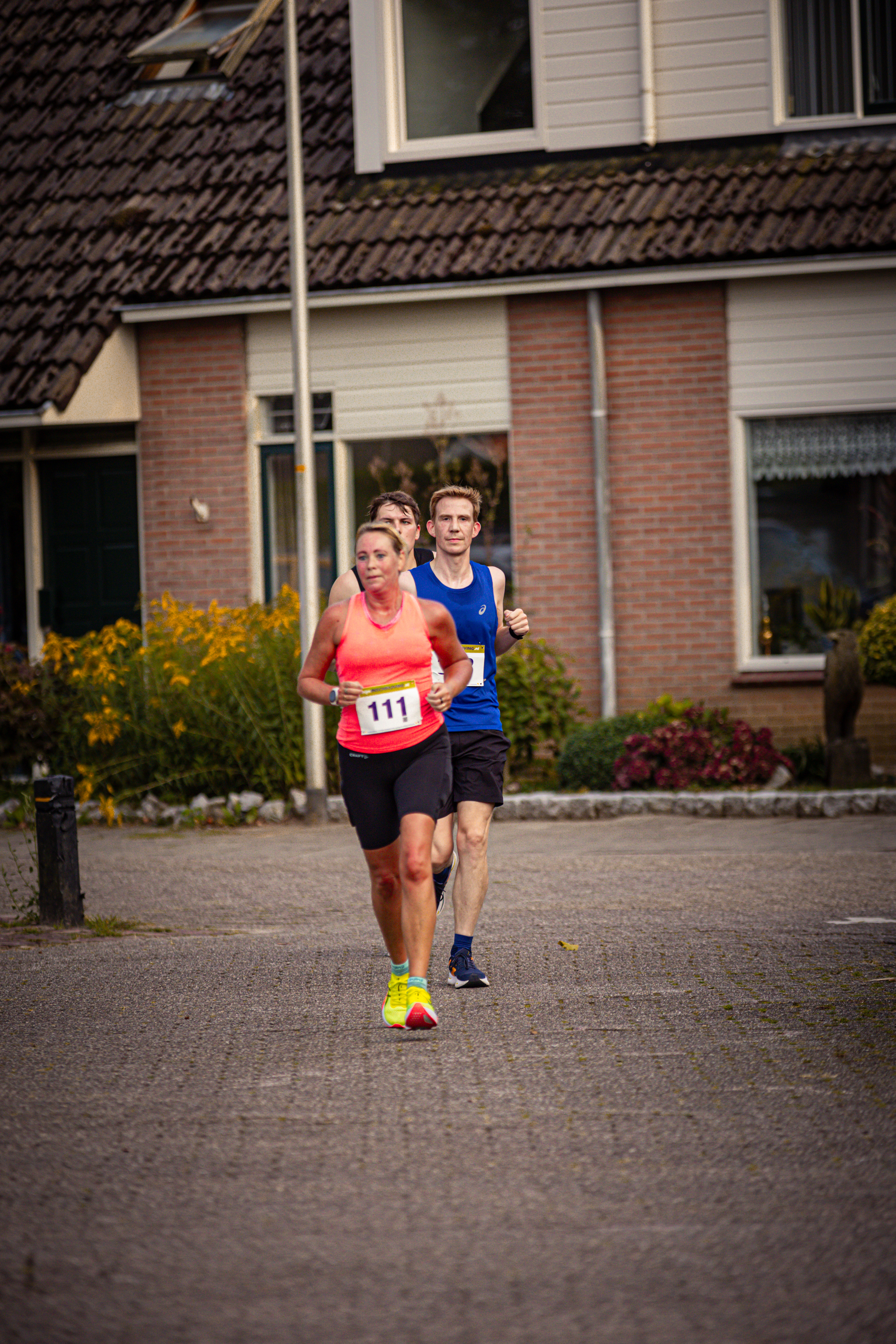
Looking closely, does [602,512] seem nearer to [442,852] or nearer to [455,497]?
[455,497]

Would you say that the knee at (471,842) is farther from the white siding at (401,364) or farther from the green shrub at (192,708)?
the white siding at (401,364)

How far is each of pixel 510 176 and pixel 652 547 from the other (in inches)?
142

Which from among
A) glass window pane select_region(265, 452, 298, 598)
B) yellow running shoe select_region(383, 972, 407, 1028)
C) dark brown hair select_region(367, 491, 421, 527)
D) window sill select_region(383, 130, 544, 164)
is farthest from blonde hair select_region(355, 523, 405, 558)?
window sill select_region(383, 130, 544, 164)

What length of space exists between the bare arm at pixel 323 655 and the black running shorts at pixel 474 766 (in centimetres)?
85

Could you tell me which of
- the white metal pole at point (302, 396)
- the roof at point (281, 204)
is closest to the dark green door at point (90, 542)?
the roof at point (281, 204)

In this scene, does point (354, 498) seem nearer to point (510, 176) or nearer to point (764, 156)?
point (510, 176)

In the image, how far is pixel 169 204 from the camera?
15125 millimetres

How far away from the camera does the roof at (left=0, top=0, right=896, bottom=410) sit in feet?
44.5

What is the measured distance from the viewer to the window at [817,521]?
45.6ft

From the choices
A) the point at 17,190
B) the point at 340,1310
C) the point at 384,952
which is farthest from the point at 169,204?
the point at 340,1310

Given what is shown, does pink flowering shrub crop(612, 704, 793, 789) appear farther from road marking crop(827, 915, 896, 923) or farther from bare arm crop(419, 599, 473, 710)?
bare arm crop(419, 599, 473, 710)

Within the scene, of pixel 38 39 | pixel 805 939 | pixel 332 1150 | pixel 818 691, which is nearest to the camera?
pixel 332 1150

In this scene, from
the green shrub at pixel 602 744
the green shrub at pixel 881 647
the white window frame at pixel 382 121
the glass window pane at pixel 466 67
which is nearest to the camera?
the green shrub at pixel 881 647

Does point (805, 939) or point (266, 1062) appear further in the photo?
point (805, 939)
